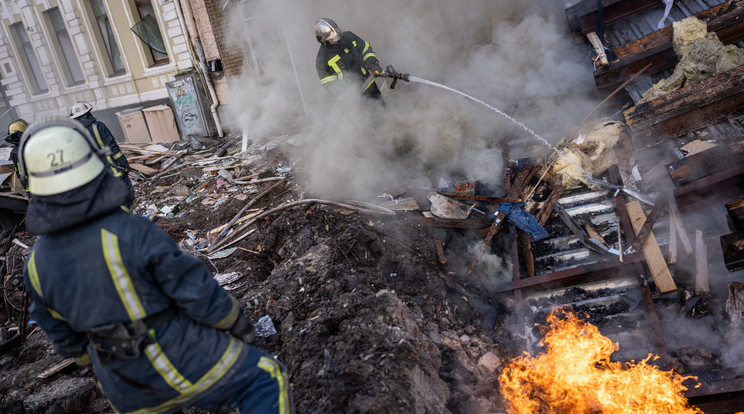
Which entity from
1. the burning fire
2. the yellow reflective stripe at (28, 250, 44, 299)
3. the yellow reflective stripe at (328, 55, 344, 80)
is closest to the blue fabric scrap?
the burning fire

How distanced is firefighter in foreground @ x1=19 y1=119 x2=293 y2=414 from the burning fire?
6.68 feet

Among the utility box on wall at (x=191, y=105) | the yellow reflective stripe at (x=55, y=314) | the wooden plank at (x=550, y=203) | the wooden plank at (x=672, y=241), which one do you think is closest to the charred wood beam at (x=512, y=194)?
the wooden plank at (x=550, y=203)

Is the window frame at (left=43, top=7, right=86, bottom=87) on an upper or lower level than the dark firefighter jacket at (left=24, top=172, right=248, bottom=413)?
upper

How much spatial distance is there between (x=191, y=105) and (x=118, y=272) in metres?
9.88

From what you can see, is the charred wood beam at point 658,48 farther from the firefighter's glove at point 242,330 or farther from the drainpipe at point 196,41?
the drainpipe at point 196,41

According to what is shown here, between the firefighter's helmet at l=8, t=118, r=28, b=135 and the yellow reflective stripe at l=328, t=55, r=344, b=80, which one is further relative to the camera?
the yellow reflective stripe at l=328, t=55, r=344, b=80

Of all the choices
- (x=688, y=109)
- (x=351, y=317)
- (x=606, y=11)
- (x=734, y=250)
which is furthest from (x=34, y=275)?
(x=606, y=11)

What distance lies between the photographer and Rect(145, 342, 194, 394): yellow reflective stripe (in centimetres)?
197

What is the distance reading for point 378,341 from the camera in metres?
3.07

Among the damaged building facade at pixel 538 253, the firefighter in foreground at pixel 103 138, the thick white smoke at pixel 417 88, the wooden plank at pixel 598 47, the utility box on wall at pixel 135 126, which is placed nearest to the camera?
the damaged building facade at pixel 538 253

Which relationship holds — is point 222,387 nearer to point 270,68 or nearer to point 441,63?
point 441,63

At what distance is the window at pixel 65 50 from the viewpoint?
46.4 ft

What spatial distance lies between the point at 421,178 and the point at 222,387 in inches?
174

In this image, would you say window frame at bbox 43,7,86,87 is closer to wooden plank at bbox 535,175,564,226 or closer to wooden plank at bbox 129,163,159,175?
wooden plank at bbox 129,163,159,175
